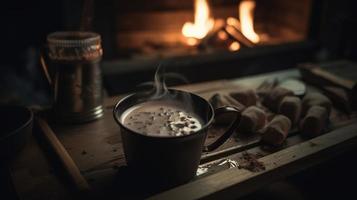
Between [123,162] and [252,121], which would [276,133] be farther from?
[123,162]

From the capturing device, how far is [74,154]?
1.31 m

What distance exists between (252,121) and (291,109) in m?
0.22

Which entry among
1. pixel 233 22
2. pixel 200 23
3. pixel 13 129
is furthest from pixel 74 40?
pixel 233 22

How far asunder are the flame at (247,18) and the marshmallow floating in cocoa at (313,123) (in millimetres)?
2139

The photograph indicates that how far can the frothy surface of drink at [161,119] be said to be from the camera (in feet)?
3.71

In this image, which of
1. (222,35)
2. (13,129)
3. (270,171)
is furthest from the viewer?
(222,35)

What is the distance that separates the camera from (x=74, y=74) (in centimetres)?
145

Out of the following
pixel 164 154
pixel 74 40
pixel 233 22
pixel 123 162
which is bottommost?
pixel 123 162

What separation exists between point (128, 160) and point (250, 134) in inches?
22.2

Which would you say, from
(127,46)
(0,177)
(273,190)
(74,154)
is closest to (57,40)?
(74,154)

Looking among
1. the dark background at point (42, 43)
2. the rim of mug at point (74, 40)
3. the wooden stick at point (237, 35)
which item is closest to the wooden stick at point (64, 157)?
the rim of mug at point (74, 40)

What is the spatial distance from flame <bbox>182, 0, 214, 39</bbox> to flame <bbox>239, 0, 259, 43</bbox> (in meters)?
0.38

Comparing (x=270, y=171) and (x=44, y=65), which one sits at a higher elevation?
(x=44, y=65)

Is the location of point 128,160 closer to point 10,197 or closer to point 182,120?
point 182,120
